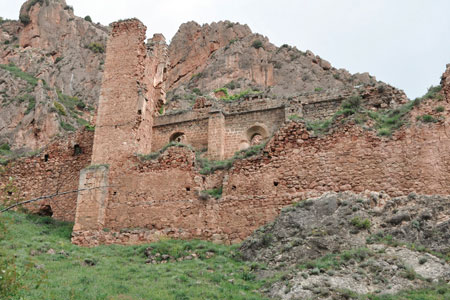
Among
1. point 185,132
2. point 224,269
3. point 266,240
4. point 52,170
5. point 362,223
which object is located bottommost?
point 224,269

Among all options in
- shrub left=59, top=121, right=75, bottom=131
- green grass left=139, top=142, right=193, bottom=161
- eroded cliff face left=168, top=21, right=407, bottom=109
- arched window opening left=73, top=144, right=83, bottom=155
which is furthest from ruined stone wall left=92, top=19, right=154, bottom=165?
eroded cliff face left=168, top=21, right=407, bottom=109

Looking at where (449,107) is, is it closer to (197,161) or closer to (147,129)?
(197,161)

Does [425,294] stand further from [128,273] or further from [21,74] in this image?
[21,74]

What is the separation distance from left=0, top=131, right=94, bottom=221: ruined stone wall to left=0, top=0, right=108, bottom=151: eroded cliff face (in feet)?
41.2

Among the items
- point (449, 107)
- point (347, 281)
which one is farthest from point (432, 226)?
point (449, 107)

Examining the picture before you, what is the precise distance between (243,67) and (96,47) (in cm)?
1758

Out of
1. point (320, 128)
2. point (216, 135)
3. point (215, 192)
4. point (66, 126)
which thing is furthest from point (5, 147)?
point (320, 128)

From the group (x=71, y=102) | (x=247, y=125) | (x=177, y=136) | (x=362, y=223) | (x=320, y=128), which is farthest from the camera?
(x=71, y=102)

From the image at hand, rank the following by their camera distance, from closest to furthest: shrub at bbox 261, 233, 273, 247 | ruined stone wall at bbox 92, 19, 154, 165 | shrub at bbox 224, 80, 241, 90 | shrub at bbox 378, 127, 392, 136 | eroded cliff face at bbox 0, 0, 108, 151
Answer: shrub at bbox 261, 233, 273, 247 < shrub at bbox 378, 127, 392, 136 < ruined stone wall at bbox 92, 19, 154, 165 < eroded cliff face at bbox 0, 0, 108, 151 < shrub at bbox 224, 80, 241, 90

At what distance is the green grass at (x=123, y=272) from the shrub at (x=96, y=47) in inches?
Answer: 1537

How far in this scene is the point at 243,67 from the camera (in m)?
45.3

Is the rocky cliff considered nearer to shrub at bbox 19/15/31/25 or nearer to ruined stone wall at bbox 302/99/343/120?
shrub at bbox 19/15/31/25

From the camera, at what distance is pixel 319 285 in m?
10.4

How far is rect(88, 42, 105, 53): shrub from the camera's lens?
53.6m
